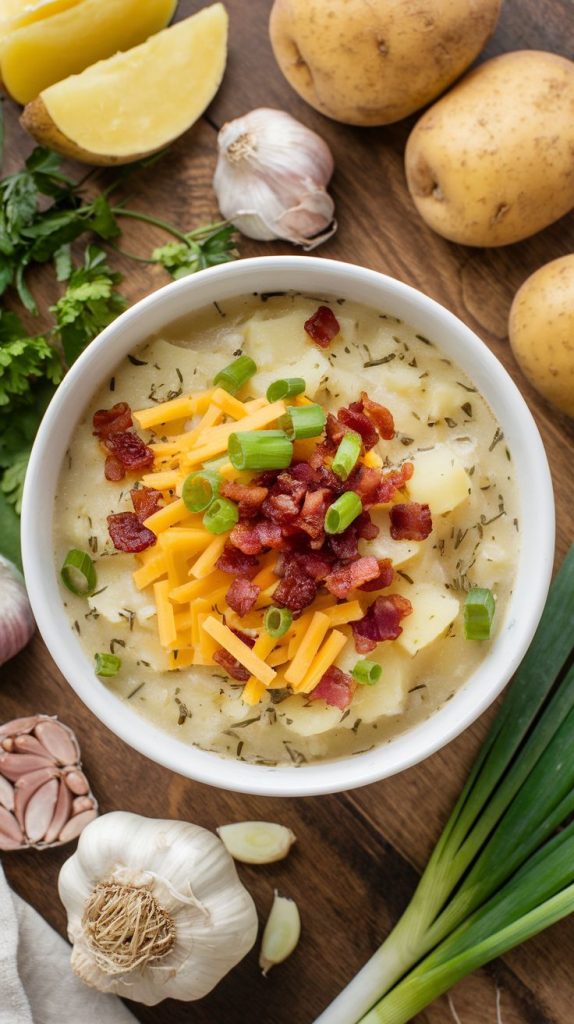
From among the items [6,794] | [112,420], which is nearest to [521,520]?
[112,420]

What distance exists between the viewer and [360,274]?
2.22 metres

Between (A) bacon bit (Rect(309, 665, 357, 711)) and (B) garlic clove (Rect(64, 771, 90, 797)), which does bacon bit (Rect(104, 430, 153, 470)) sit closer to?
(A) bacon bit (Rect(309, 665, 357, 711))

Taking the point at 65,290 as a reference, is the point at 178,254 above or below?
above

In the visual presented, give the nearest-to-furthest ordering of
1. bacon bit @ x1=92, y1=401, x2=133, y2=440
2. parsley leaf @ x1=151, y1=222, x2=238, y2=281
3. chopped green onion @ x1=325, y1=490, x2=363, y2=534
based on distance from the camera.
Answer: chopped green onion @ x1=325, y1=490, x2=363, y2=534 → bacon bit @ x1=92, y1=401, x2=133, y2=440 → parsley leaf @ x1=151, y1=222, x2=238, y2=281

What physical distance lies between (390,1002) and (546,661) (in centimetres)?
102

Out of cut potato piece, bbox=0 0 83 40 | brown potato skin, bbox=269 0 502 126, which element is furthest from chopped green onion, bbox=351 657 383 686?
cut potato piece, bbox=0 0 83 40

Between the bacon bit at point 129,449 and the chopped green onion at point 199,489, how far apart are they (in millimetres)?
152

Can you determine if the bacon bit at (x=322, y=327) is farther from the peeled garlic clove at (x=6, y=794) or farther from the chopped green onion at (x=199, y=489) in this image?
the peeled garlic clove at (x=6, y=794)

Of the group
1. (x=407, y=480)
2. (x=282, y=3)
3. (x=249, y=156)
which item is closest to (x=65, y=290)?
(x=249, y=156)

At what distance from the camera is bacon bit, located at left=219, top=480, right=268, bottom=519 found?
Result: 2.14 m

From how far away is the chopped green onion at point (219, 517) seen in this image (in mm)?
2100

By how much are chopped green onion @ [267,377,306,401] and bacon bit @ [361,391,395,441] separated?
0.53 feet

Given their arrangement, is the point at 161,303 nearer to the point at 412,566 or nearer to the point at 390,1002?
the point at 412,566

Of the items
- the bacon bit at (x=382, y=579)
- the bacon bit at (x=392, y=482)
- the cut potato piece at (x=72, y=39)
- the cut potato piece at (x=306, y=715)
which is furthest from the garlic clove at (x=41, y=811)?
the cut potato piece at (x=72, y=39)
